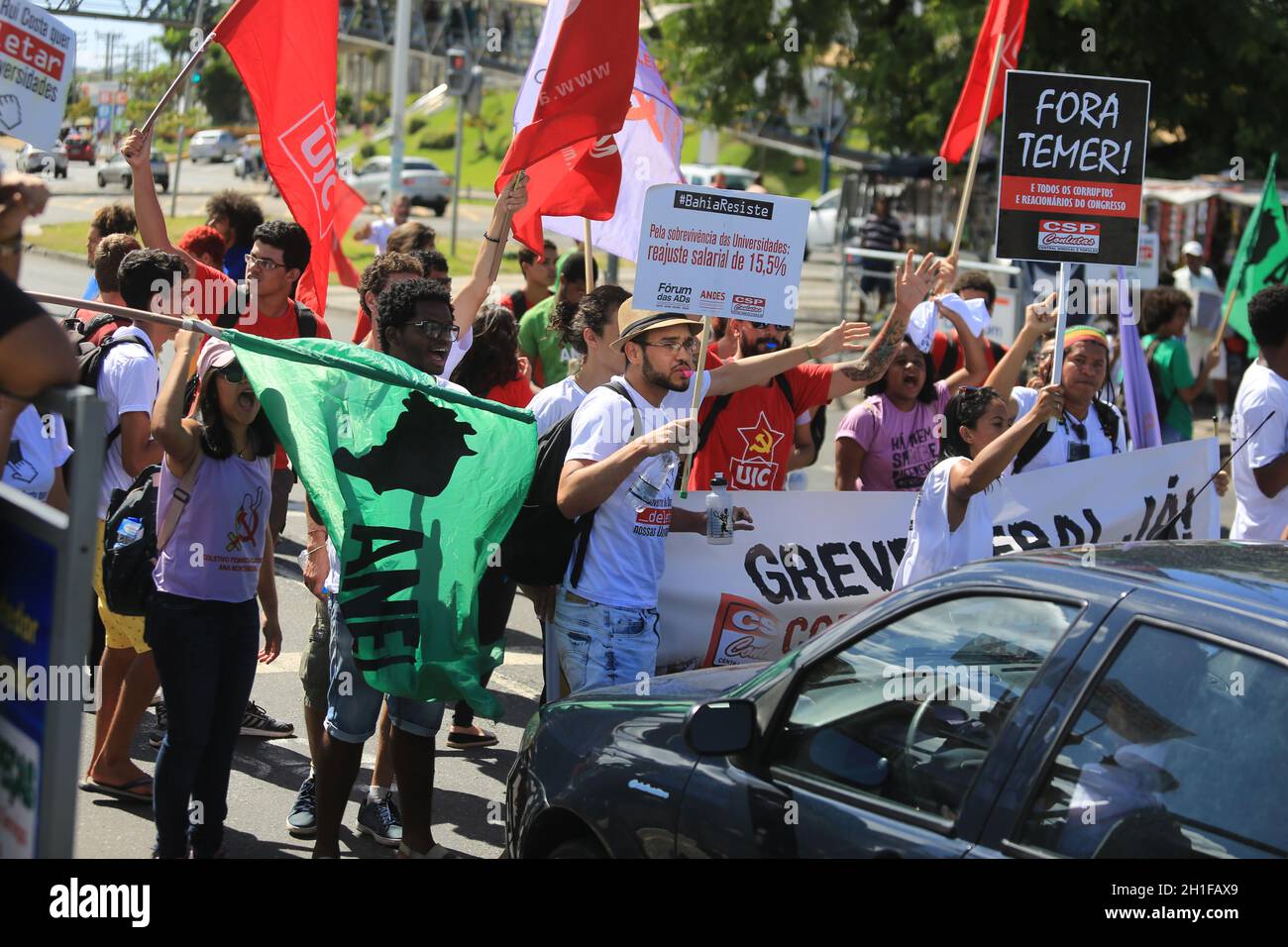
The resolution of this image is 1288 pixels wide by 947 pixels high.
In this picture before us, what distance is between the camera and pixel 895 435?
7430mm

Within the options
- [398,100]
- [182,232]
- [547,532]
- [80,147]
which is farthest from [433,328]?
[80,147]

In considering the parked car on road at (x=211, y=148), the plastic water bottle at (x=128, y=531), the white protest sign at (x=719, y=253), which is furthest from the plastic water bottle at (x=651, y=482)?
the parked car on road at (x=211, y=148)

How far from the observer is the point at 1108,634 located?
3166 millimetres

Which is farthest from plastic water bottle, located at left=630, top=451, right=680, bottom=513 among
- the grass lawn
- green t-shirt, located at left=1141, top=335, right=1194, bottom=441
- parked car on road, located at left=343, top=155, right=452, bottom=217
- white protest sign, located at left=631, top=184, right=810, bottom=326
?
parked car on road, located at left=343, top=155, right=452, bottom=217

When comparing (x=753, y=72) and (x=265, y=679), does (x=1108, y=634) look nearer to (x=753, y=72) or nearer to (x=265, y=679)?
(x=265, y=679)

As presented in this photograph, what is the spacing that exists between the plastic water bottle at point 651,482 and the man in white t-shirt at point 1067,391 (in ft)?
7.73

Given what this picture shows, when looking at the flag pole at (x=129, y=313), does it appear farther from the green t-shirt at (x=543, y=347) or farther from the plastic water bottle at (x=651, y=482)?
the green t-shirt at (x=543, y=347)

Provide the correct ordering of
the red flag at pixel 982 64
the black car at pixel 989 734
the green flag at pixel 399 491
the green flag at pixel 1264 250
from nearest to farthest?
the black car at pixel 989 734 → the green flag at pixel 399 491 → the red flag at pixel 982 64 → the green flag at pixel 1264 250

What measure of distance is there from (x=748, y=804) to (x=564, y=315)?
417 centimetres

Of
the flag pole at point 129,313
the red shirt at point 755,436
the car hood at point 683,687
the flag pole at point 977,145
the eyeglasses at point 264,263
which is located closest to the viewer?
the flag pole at point 129,313

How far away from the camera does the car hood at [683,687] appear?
420 centimetres

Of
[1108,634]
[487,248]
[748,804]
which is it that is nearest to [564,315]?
[487,248]

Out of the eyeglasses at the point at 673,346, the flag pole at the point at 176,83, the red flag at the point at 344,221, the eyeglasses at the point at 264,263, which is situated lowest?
the eyeglasses at the point at 673,346
